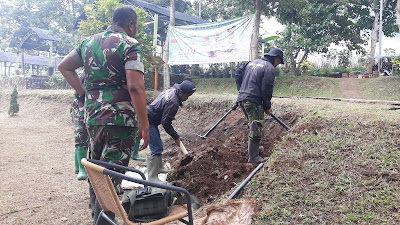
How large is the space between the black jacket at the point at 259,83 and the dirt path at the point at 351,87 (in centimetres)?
966

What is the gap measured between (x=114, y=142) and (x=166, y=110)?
1.65 m

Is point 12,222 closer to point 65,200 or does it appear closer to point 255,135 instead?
point 65,200

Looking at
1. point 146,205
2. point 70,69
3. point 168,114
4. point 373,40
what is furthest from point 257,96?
point 373,40

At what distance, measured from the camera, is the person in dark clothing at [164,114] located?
4.23 meters

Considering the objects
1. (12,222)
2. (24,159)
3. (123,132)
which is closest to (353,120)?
(123,132)

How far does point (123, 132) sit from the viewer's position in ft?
8.75

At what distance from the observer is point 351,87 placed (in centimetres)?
1469

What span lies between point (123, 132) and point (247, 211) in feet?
4.72

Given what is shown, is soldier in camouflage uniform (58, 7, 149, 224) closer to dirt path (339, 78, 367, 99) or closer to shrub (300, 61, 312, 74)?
dirt path (339, 78, 367, 99)

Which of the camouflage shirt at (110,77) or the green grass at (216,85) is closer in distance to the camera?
the camouflage shirt at (110,77)

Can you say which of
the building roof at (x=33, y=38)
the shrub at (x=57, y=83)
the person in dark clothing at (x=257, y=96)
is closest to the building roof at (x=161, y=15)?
the shrub at (x=57, y=83)

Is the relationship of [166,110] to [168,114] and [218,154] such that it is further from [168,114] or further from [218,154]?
[218,154]

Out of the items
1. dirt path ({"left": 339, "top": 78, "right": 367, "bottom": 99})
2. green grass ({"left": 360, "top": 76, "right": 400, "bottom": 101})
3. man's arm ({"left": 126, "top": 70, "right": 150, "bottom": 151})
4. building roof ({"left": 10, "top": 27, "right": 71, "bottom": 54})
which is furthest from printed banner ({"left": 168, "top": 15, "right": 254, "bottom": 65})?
building roof ({"left": 10, "top": 27, "right": 71, "bottom": 54})

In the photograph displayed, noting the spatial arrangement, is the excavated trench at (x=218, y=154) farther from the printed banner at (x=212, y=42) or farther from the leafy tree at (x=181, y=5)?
the leafy tree at (x=181, y=5)
